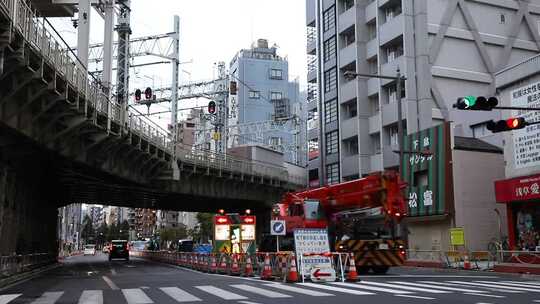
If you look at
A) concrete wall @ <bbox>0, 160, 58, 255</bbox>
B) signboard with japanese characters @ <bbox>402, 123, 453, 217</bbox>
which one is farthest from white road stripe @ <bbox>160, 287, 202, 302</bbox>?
signboard with japanese characters @ <bbox>402, 123, 453, 217</bbox>

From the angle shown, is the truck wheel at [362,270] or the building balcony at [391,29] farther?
the building balcony at [391,29]

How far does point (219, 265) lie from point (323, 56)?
3941 centimetres

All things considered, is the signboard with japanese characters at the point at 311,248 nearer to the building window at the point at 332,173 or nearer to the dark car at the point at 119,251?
the building window at the point at 332,173

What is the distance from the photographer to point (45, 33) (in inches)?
821

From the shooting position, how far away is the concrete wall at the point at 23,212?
85.8ft

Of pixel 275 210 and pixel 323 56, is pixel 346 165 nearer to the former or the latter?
pixel 323 56

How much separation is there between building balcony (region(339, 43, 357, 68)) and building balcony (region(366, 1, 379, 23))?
279 cm

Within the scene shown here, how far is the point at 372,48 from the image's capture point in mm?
56031

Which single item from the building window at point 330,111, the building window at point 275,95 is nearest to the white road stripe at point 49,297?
the building window at point 330,111

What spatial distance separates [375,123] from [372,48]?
708 cm

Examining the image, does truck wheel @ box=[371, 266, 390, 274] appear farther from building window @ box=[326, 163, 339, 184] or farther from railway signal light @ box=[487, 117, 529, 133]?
building window @ box=[326, 163, 339, 184]

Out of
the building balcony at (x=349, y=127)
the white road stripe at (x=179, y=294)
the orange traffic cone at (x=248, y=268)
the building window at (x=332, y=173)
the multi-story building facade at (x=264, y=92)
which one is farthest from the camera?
the multi-story building facade at (x=264, y=92)

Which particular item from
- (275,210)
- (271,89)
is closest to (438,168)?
(275,210)

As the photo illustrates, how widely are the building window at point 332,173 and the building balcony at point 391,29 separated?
536 inches
